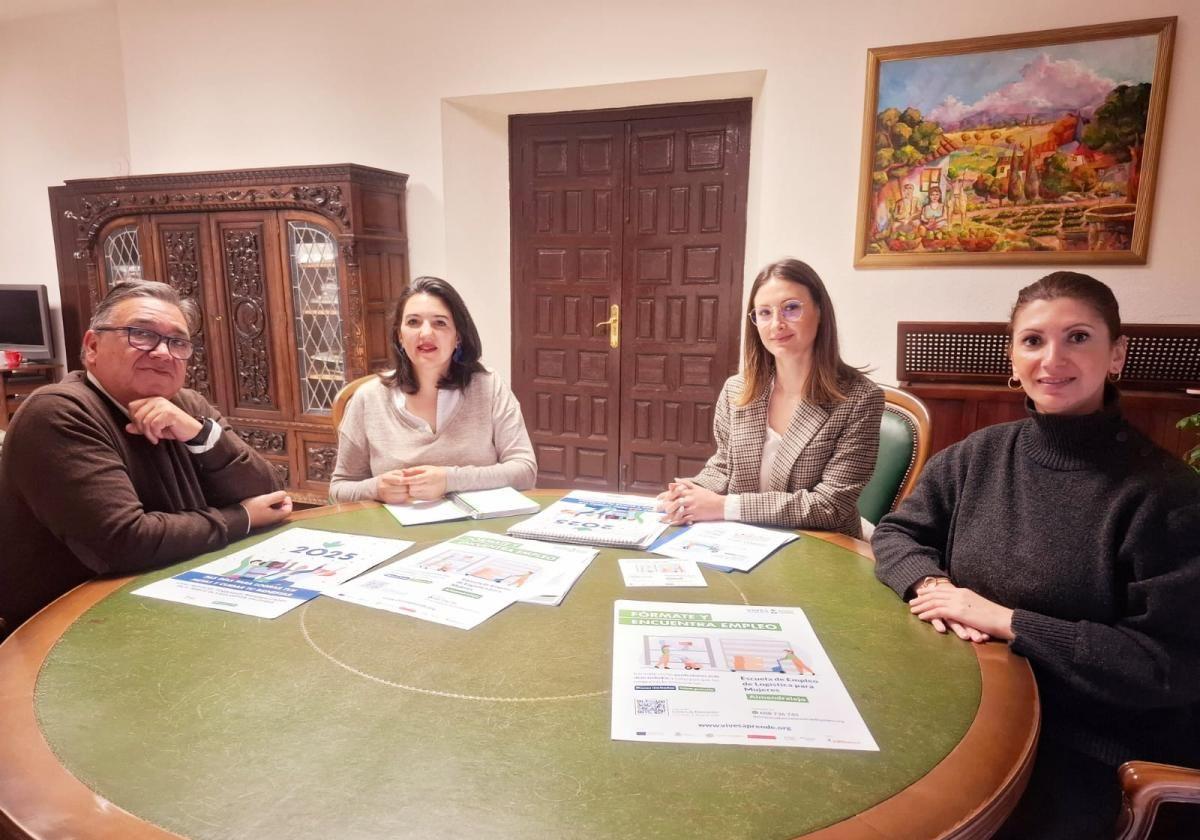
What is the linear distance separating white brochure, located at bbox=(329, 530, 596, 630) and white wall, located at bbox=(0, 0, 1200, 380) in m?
2.52

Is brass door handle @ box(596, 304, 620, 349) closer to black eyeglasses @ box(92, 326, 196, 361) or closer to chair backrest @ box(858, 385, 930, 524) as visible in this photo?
chair backrest @ box(858, 385, 930, 524)

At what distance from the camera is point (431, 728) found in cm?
82

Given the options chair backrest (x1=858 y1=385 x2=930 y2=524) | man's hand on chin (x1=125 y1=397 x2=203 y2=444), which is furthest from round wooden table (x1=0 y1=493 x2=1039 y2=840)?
chair backrest (x1=858 y1=385 x2=930 y2=524)

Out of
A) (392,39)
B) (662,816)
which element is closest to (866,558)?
(662,816)

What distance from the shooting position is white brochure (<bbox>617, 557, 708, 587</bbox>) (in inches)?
49.4

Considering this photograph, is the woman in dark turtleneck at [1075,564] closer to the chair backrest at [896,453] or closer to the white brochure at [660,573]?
the white brochure at [660,573]

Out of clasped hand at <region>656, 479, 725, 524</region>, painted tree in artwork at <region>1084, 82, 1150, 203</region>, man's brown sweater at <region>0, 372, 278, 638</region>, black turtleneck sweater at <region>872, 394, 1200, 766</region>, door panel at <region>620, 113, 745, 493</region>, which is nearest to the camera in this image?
black turtleneck sweater at <region>872, 394, 1200, 766</region>

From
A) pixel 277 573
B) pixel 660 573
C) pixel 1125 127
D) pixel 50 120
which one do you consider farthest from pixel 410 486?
pixel 50 120

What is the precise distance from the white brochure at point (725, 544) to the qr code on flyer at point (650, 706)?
49 centimetres

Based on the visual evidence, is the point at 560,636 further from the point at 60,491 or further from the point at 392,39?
the point at 392,39

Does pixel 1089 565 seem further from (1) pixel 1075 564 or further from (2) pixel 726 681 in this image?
(2) pixel 726 681

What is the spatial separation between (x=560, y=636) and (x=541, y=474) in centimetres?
337

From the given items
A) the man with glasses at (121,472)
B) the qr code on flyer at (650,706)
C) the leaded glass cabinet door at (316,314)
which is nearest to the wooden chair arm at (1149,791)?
the qr code on flyer at (650,706)

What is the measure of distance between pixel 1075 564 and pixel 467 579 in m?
1.01
